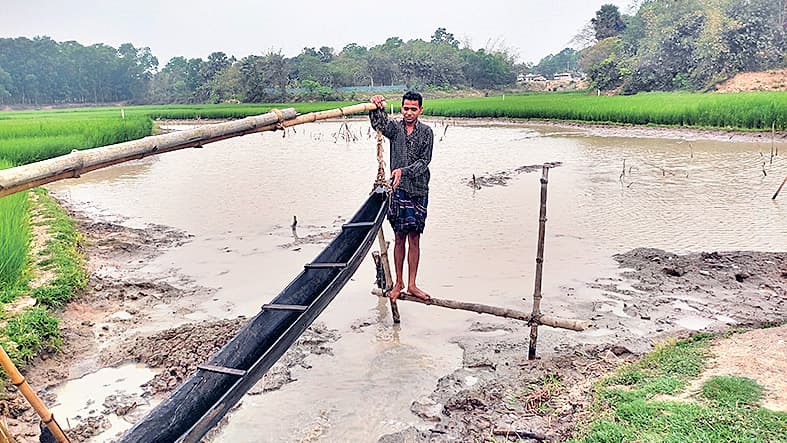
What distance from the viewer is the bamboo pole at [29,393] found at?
68.1 inches

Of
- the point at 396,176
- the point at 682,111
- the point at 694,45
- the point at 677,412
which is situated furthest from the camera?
the point at 694,45

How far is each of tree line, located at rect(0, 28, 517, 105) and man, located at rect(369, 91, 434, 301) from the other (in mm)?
39544

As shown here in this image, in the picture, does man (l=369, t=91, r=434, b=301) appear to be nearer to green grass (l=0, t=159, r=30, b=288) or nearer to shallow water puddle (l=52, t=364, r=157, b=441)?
shallow water puddle (l=52, t=364, r=157, b=441)

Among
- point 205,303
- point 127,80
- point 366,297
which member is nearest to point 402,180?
point 366,297

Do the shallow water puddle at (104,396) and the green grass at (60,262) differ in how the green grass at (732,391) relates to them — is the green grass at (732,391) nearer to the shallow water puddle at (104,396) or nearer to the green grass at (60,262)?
the shallow water puddle at (104,396)

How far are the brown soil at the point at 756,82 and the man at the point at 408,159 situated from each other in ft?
94.0

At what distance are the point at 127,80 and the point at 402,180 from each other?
65296 millimetres

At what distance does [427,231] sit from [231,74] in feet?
141

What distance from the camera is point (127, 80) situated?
2389 inches

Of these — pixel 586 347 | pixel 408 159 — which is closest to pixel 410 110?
pixel 408 159

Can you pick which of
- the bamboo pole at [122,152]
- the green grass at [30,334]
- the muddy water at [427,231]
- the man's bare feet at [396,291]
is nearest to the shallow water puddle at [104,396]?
the green grass at [30,334]

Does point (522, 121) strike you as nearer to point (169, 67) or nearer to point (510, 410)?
point (510, 410)

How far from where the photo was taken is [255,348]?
2.75m

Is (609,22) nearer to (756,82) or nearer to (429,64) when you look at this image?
(429,64)
